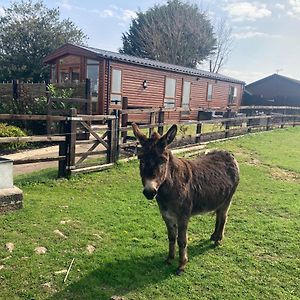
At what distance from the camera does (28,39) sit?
28641mm

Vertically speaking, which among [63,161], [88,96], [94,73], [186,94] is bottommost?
[63,161]

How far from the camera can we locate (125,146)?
8859 millimetres

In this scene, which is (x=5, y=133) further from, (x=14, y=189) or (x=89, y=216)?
(x=89, y=216)

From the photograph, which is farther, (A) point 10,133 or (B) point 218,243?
(A) point 10,133

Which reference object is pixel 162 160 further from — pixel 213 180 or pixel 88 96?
pixel 88 96

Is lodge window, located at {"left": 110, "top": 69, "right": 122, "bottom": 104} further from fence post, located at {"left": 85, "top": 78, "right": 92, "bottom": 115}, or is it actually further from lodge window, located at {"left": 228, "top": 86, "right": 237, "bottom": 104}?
lodge window, located at {"left": 228, "top": 86, "right": 237, "bottom": 104}

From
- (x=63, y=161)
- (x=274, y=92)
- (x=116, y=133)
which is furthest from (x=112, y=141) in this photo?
(x=274, y=92)

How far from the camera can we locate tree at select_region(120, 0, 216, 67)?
37719 mm

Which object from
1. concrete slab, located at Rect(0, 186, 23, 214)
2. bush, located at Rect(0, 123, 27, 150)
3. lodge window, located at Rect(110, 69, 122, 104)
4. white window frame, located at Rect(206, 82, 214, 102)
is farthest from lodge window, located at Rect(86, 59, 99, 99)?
concrete slab, located at Rect(0, 186, 23, 214)

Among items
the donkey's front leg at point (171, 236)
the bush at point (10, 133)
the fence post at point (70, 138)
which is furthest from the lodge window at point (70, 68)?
the donkey's front leg at point (171, 236)

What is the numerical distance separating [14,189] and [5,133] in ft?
18.1

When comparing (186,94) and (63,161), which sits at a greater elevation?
(186,94)

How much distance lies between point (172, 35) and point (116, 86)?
2283 cm

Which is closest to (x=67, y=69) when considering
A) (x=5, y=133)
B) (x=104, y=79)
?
(x=104, y=79)
